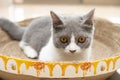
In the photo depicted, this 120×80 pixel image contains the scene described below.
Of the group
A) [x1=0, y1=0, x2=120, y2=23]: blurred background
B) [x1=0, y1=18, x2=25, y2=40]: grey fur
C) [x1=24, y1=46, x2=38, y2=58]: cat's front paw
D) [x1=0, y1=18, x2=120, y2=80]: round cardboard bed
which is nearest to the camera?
[x1=0, y1=18, x2=120, y2=80]: round cardboard bed

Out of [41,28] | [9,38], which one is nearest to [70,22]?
[41,28]

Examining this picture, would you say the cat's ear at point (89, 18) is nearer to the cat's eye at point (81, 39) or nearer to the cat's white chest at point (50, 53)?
the cat's eye at point (81, 39)

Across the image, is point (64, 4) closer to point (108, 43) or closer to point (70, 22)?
point (108, 43)

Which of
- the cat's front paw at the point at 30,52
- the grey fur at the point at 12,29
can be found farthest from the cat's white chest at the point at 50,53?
the grey fur at the point at 12,29

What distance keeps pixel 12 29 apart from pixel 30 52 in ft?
0.83

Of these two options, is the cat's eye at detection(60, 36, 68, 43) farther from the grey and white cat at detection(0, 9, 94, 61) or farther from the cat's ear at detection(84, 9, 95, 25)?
the cat's ear at detection(84, 9, 95, 25)

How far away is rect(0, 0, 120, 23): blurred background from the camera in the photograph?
2809 millimetres

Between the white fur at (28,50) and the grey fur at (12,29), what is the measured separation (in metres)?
0.09

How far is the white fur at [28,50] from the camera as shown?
51.7 inches

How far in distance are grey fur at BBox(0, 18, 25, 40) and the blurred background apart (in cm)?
118

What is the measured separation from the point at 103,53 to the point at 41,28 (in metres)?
0.35

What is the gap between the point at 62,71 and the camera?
3.21 feet

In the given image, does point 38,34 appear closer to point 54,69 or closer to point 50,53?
point 50,53

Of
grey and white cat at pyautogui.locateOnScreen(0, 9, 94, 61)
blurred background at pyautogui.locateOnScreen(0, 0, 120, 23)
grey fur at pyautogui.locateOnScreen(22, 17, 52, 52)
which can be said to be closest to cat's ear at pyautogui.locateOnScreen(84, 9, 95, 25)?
grey and white cat at pyautogui.locateOnScreen(0, 9, 94, 61)
